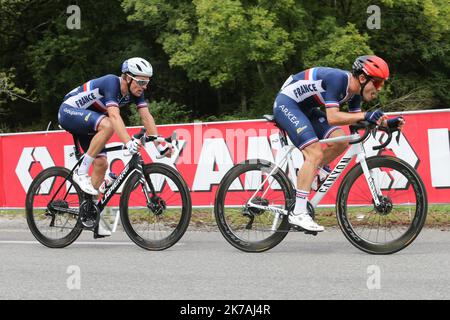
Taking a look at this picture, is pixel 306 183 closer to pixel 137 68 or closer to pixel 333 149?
pixel 333 149

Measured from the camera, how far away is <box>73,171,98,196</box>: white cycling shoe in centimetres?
673

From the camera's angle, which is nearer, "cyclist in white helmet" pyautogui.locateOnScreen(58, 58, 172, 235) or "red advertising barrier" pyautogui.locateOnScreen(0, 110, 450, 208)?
"cyclist in white helmet" pyautogui.locateOnScreen(58, 58, 172, 235)

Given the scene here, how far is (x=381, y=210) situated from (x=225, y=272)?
60.2 inches

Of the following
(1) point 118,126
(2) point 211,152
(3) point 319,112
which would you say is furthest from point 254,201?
(2) point 211,152

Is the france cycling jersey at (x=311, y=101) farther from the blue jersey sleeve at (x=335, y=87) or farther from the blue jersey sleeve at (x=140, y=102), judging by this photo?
the blue jersey sleeve at (x=140, y=102)

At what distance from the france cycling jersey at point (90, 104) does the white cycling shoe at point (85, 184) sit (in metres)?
0.35

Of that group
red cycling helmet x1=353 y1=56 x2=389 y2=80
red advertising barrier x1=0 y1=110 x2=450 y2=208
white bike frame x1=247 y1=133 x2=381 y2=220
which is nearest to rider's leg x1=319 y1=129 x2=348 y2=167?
white bike frame x1=247 y1=133 x2=381 y2=220

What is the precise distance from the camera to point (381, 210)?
230 inches

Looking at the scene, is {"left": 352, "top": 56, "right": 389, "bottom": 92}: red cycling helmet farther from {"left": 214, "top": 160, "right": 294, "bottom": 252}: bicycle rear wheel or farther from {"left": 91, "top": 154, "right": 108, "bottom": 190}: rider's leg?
{"left": 91, "top": 154, "right": 108, "bottom": 190}: rider's leg

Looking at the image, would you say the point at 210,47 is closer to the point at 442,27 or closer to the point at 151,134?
the point at 442,27

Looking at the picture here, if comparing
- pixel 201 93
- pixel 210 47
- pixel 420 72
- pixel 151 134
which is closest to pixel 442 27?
pixel 420 72

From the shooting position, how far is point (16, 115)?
32.4m

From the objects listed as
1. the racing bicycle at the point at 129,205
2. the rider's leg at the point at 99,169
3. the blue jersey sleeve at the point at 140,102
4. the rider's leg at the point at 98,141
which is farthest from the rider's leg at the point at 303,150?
the rider's leg at the point at 99,169

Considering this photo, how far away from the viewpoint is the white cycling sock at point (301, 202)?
6.03 metres
